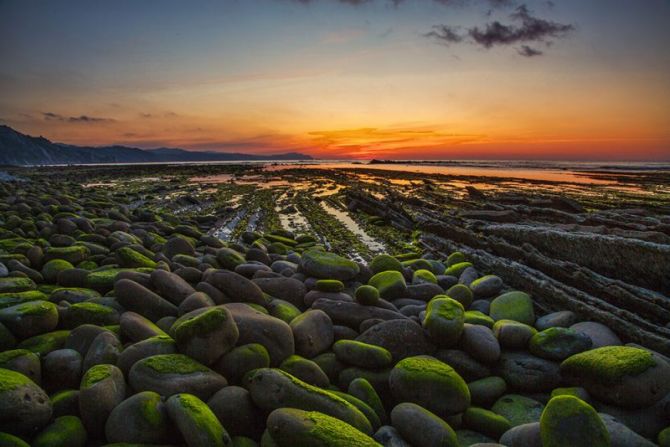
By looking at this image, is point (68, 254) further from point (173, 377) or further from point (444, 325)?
point (444, 325)

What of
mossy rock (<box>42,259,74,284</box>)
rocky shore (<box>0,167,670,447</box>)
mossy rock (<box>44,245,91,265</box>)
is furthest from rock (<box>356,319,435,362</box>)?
mossy rock (<box>44,245,91,265</box>)

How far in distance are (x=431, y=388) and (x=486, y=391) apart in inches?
27.5

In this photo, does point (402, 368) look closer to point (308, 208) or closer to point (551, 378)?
point (551, 378)

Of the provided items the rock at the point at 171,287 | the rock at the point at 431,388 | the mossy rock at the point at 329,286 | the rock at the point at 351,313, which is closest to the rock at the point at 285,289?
the mossy rock at the point at 329,286

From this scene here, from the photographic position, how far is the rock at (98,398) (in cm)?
286

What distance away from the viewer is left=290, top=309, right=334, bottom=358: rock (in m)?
4.14

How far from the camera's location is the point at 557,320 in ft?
16.7

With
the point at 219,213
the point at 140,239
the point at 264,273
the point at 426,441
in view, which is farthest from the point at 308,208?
the point at 426,441

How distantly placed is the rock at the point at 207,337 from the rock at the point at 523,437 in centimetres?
240

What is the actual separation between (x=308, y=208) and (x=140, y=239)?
1106 centimetres

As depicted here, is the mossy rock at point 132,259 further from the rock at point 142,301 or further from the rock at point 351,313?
the rock at point 351,313

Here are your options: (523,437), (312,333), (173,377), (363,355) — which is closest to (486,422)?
(523,437)

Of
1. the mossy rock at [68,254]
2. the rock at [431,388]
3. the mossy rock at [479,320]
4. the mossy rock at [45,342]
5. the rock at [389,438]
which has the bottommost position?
the rock at [389,438]

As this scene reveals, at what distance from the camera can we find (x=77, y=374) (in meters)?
3.35
